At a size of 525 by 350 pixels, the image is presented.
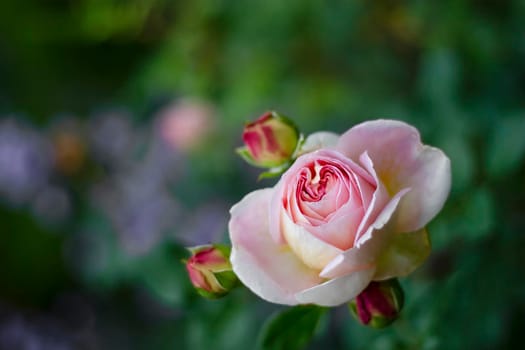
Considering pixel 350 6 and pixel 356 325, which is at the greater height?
pixel 350 6

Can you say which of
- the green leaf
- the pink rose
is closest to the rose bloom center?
the pink rose

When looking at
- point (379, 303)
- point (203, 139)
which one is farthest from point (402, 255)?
point (203, 139)

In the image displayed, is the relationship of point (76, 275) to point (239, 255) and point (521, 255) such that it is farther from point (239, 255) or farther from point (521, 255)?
point (239, 255)

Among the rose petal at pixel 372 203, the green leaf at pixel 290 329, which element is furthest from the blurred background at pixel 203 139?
the rose petal at pixel 372 203

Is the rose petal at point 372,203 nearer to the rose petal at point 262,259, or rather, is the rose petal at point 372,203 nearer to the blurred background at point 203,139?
the rose petal at point 262,259

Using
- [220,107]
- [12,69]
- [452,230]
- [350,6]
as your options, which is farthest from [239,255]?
[12,69]

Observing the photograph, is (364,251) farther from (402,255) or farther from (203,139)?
(203,139)
